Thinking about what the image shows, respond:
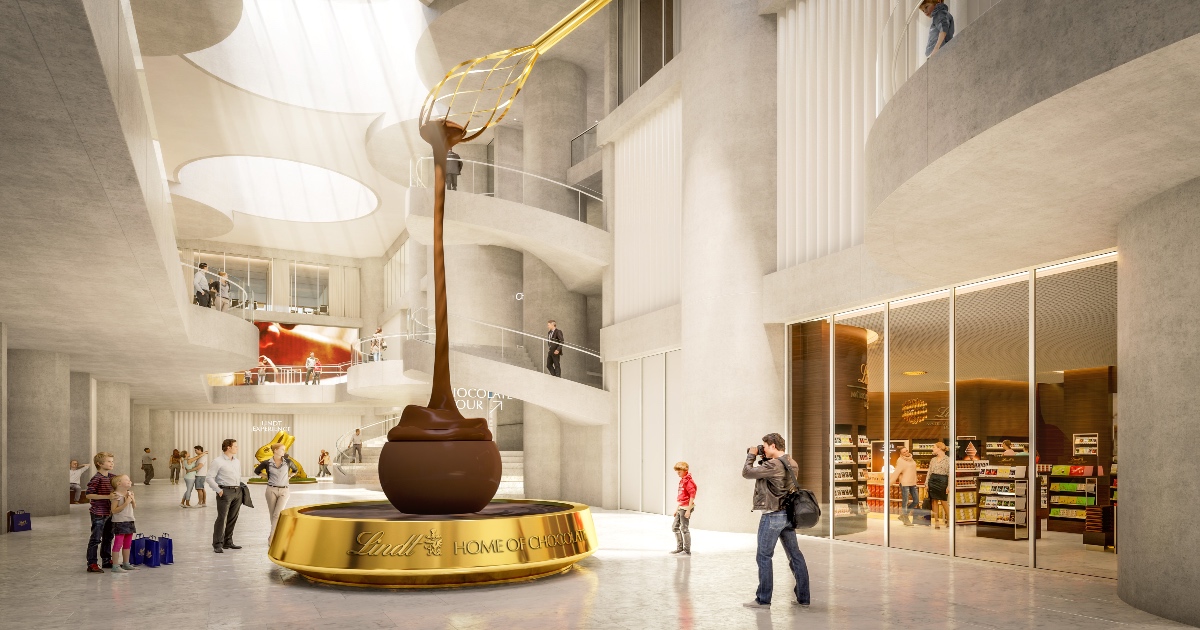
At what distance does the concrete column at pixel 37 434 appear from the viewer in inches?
902

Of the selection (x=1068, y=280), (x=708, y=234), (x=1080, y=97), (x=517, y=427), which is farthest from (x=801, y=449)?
(x=517, y=427)

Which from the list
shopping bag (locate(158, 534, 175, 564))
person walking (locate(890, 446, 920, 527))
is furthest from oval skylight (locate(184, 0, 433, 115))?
person walking (locate(890, 446, 920, 527))

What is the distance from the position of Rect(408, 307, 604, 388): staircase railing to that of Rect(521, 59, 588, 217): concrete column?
4.20 meters

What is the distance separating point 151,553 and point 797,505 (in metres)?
8.76

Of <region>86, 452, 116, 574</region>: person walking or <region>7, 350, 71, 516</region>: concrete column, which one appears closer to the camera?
<region>86, 452, 116, 574</region>: person walking

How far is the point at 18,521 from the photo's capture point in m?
18.9

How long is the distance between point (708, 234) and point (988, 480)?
7.37m

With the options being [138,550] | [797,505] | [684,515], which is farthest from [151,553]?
[797,505]

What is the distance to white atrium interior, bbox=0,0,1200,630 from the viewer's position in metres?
8.65

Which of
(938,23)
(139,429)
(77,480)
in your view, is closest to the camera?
(938,23)

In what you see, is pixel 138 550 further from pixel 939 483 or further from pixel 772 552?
pixel 939 483

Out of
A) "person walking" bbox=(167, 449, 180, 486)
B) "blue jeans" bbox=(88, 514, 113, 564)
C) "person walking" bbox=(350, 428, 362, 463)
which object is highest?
"blue jeans" bbox=(88, 514, 113, 564)

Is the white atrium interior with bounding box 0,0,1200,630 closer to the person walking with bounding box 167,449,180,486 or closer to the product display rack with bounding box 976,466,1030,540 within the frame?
the product display rack with bounding box 976,466,1030,540

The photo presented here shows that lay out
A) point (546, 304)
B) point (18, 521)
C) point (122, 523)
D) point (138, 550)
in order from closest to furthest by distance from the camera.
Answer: point (122, 523) → point (138, 550) → point (18, 521) → point (546, 304)
